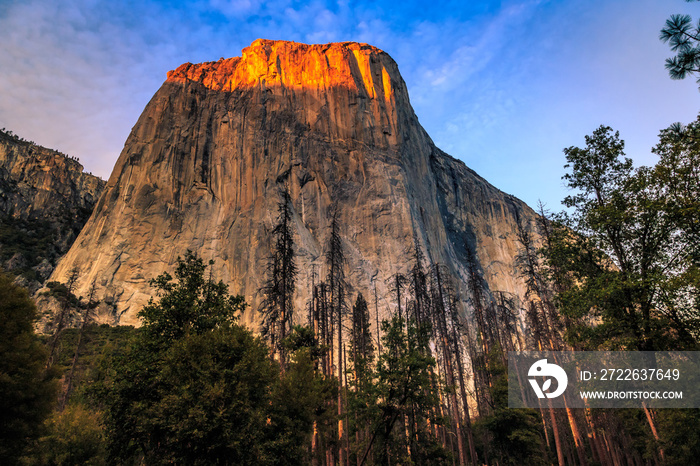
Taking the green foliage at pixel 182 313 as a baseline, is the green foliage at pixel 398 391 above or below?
below

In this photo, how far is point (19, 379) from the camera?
1509cm

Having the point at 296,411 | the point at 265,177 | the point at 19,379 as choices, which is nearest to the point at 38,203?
the point at 265,177

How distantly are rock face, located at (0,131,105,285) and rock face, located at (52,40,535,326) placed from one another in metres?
20.6

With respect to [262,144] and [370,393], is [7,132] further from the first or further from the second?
[370,393]

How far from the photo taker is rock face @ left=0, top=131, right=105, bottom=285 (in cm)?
8575

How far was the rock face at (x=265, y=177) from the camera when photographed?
6869 centimetres

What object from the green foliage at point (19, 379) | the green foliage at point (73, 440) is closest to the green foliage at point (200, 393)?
the green foliage at point (19, 379)

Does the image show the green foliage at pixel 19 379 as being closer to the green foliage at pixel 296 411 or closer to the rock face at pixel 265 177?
the green foliage at pixel 296 411

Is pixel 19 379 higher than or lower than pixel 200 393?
higher

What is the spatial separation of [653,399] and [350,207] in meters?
64.9

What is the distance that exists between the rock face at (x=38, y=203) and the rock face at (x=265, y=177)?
2058 centimetres

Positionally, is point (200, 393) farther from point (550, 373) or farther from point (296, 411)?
point (550, 373)

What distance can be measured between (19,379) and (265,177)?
205ft

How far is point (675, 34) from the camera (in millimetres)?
8945
